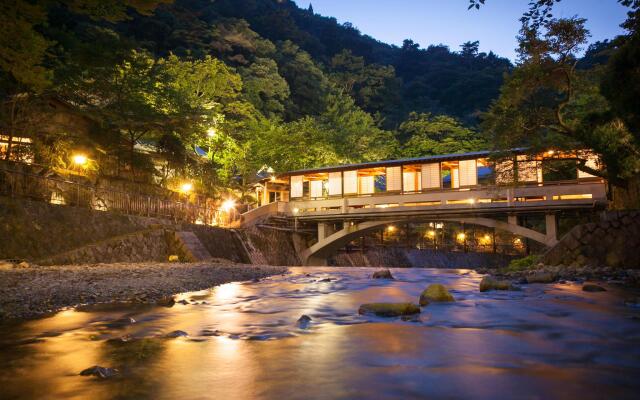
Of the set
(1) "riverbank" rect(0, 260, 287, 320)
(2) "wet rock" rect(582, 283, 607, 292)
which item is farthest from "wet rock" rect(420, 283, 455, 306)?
(1) "riverbank" rect(0, 260, 287, 320)

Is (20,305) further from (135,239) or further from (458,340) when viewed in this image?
(135,239)

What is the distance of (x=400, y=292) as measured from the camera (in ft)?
38.0

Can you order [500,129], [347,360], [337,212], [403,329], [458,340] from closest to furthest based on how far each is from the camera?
[347,360], [458,340], [403,329], [500,129], [337,212]

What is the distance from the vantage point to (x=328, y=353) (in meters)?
4.72

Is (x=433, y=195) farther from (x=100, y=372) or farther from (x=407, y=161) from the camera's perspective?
(x=100, y=372)

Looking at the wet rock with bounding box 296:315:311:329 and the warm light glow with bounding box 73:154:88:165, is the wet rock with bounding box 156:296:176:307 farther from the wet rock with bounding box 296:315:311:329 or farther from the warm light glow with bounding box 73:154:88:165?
the warm light glow with bounding box 73:154:88:165

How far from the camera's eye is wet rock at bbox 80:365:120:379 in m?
3.70

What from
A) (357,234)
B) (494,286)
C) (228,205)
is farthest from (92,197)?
Result: (357,234)

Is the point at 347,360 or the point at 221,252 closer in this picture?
the point at 347,360

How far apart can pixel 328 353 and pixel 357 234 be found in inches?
996

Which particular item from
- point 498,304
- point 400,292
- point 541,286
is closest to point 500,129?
point 541,286

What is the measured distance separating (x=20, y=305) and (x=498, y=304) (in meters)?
8.35

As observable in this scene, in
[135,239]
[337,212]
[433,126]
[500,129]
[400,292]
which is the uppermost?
[433,126]

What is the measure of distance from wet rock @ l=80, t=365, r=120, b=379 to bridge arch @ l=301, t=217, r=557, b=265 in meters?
23.2
